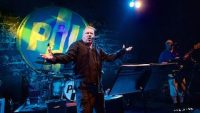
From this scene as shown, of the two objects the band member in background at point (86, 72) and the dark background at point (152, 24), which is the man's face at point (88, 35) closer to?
the band member in background at point (86, 72)

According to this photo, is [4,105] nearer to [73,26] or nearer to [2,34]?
[2,34]

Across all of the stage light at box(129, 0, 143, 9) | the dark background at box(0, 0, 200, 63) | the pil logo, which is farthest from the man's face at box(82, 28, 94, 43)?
the stage light at box(129, 0, 143, 9)

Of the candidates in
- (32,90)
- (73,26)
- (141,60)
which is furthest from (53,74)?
(141,60)

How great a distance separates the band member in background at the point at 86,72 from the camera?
18.1 ft

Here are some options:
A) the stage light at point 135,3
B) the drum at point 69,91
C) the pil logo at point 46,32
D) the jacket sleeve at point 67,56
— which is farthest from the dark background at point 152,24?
the jacket sleeve at point 67,56

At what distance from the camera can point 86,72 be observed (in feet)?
18.5

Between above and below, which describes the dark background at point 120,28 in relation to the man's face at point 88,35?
above

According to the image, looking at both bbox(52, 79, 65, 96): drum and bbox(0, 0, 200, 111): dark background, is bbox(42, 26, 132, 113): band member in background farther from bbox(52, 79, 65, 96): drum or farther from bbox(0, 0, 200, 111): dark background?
bbox(0, 0, 200, 111): dark background

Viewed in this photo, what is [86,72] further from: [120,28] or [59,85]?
[120,28]

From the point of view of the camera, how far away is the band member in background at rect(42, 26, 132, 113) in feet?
18.1

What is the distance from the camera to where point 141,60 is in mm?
11930

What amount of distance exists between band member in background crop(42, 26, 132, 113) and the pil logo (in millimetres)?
3161

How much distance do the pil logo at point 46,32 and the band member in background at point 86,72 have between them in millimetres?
3161

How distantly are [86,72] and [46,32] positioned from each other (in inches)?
163
